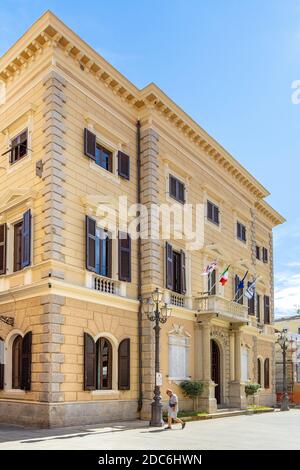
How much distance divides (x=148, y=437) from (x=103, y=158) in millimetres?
11465

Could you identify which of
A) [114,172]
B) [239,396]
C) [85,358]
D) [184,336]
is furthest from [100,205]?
[239,396]

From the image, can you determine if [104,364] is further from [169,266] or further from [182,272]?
[182,272]

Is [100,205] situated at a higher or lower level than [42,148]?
lower

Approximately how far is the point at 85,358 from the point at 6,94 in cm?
1127

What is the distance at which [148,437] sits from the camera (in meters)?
16.0

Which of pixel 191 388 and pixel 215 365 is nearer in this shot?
pixel 191 388

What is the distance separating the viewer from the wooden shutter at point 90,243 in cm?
2022

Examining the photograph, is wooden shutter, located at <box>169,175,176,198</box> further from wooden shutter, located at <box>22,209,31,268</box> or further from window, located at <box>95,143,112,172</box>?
wooden shutter, located at <box>22,209,31,268</box>

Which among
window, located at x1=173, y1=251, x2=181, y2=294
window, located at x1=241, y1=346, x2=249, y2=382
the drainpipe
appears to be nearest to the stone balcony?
window, located at x1=173, y1=251, x2=181, y2=294

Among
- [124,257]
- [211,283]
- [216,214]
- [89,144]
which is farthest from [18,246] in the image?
[216,214]

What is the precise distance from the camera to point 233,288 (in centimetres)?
3120

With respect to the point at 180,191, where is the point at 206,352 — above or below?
below
